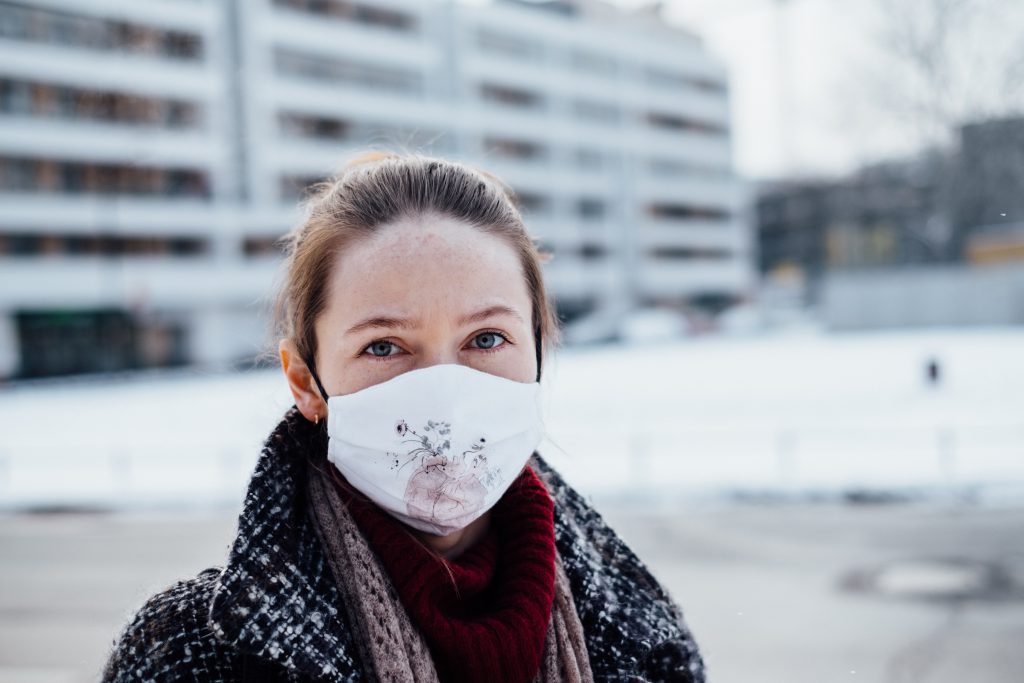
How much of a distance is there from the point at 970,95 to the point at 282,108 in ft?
97.5

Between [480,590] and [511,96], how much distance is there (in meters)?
49.2

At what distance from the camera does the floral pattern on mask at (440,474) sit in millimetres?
1429

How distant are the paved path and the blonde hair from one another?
3367mm

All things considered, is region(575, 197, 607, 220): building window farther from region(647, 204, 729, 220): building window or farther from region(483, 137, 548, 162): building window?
region(647, 204, 729, 220): building window

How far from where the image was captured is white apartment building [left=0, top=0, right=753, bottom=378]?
3244 centimetres

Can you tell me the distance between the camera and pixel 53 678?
5.24 m

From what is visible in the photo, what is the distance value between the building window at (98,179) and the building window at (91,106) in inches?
74.7

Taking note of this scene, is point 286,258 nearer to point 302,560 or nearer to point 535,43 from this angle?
point 302,560

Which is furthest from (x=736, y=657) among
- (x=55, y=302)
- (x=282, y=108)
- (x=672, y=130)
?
(x=672, y=130)

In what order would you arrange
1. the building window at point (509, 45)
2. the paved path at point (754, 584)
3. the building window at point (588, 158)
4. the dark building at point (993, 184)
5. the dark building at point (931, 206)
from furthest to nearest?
the building window at point (588, 158)
the building window at point (509, 45)
the dark building at point (931, 206)
the dark building at point (993, 184)
the paved path at point (754, 584)

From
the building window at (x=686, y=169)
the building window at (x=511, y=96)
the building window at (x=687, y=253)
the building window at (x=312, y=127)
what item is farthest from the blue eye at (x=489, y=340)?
the building window at (x=686, y=169)

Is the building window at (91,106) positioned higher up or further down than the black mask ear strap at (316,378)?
higher up

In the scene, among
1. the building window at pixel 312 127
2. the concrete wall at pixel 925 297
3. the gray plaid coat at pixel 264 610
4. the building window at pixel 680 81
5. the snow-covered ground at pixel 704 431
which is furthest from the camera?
the building window at pixel 680 81

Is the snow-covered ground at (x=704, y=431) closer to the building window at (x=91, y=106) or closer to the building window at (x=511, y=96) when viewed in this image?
the building window at (x=91, y=106)
